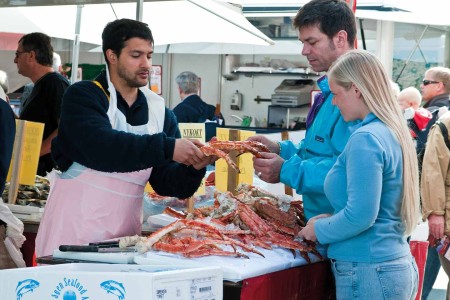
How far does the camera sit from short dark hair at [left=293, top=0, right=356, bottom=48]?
3.68 metres

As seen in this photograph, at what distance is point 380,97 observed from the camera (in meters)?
3.30

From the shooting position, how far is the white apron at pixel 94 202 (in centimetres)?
363

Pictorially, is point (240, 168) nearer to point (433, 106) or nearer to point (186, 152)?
point (186, 152)

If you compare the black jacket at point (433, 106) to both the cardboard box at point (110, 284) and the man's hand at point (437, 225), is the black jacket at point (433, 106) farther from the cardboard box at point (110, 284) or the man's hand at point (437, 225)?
the cardboard box at point (110, 284)

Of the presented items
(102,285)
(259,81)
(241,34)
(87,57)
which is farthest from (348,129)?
(87,57)

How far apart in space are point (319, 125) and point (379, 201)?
0.56m

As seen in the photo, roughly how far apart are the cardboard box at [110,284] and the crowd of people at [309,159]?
0.66 meters

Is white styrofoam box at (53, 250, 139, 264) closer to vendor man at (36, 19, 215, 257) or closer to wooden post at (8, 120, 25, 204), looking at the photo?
vendor man at (36, 19, 215, 257)

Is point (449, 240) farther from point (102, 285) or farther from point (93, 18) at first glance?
point (93, 18)

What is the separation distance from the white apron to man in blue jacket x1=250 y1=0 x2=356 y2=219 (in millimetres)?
589

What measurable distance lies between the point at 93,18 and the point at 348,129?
7087mm

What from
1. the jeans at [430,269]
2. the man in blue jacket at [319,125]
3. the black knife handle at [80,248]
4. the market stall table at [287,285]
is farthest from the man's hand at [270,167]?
the jeans at [430,269]

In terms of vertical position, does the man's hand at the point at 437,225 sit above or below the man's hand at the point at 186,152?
below

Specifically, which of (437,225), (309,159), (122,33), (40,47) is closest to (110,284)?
(309,159)
